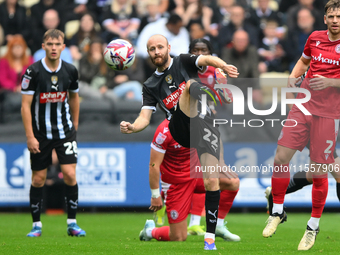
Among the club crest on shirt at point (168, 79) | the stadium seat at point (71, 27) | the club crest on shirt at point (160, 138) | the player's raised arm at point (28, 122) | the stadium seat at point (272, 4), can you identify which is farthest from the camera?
the stadium seat at point (272, 4)

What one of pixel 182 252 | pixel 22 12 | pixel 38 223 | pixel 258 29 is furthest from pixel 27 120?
pixel 258 29

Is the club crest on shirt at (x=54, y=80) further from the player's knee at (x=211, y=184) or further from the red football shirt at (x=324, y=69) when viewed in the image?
the red football shirt at (x=324, y=69)

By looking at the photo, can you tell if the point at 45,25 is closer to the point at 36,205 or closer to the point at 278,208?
the point at 36,205

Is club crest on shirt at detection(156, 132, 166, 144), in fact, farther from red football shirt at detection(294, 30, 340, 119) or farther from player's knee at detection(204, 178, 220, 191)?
red football shirt at detection(294, 30, 340, 119)

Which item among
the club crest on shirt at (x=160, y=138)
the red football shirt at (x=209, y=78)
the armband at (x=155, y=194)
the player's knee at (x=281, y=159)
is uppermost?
the red football shirt at (x=209, y=78)

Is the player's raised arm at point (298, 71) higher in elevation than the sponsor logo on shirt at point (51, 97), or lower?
higher

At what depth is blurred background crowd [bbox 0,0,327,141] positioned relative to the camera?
11667 mm

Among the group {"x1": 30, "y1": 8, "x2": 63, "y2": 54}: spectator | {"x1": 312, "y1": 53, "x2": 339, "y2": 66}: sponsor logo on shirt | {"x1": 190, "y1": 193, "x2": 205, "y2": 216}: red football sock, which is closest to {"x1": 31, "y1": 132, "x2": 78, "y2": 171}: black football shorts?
{"x1": 190, "y1": 193, "x2": 205, "y2": 216}: red football sock

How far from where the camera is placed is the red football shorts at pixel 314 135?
20.5 feet

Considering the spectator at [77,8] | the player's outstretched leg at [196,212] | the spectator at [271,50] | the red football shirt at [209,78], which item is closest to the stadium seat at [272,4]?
the spectator at [271,50]

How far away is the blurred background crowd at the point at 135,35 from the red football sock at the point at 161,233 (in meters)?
4.20

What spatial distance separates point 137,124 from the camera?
629 centimetres

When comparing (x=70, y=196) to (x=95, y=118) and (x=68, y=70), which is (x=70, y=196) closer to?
(x=68, y=70)

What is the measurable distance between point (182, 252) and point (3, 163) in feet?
19.2
